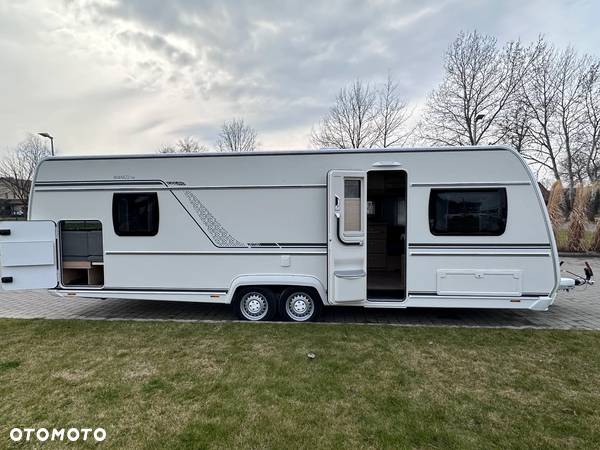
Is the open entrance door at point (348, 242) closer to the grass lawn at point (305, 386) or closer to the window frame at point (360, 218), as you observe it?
the window frame at point (360, 218)

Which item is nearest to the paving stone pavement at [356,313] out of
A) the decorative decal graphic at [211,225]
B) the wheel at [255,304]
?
the wheel at [255,304]

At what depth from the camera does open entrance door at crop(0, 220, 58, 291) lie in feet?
16.6

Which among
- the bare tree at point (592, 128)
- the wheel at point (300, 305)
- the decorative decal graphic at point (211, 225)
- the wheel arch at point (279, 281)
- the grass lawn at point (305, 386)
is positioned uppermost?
the bare tree at point (592, 128)

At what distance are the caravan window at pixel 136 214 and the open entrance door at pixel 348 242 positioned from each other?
288cm

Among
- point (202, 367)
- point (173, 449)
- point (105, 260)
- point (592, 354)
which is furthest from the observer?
point (105, 260)

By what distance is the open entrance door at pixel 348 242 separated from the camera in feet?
16.2

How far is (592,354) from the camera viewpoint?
13.6 ft

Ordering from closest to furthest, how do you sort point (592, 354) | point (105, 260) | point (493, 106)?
point (592, 354) → point (105, 260) → point (493, 106)

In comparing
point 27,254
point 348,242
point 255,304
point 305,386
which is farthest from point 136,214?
point 305,386

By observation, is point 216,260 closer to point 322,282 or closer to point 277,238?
point 277,238

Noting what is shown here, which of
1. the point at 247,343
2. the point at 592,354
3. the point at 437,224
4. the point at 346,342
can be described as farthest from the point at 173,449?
the point at 592,354

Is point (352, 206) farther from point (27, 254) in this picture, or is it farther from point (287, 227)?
point (27, 254)

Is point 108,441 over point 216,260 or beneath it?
beneath

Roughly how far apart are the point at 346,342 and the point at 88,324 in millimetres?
4191
